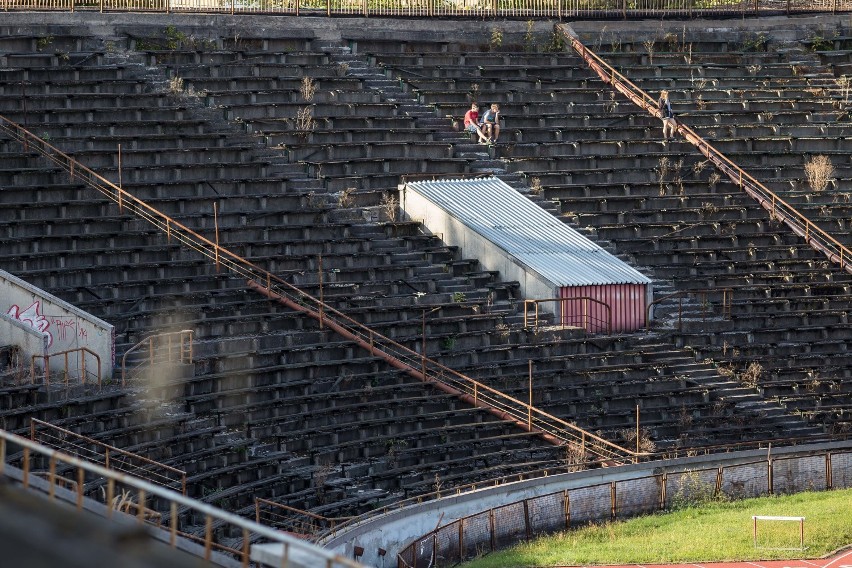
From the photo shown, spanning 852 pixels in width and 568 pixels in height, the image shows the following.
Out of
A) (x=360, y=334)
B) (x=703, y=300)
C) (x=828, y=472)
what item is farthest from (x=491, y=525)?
(x=703, y=300)

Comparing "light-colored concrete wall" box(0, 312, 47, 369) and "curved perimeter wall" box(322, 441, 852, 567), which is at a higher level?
"light-colored concrete wall" box(0, 312, 47, 369)

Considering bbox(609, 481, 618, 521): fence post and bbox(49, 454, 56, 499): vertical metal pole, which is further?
bbox(609, 481, 618, 521): fence post

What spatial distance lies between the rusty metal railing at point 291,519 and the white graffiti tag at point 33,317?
4.19 metres

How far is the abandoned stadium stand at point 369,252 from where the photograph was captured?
24.1 m

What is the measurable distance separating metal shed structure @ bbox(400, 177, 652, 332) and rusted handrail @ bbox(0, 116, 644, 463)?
2.70 metres

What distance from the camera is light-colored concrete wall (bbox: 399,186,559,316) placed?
96.0 ft

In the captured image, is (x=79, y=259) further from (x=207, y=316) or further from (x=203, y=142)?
(x=203, y=142)

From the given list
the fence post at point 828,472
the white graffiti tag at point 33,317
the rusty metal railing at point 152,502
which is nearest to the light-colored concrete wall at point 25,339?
the white graffiti tag at point 33,317

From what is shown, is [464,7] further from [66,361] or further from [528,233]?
[66,361]

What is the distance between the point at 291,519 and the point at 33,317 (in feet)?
16.8

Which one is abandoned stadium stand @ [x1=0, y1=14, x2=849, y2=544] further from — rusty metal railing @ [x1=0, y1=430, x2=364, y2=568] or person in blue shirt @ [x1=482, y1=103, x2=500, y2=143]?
rusty metal railing @ [x1=0, y1=430, x2=364, y2=568]

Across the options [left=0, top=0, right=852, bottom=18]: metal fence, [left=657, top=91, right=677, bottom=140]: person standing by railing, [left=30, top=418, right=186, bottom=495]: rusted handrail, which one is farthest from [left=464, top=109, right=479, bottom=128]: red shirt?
[left=30, top=418, right=186, bottom=495]: rusted handrail

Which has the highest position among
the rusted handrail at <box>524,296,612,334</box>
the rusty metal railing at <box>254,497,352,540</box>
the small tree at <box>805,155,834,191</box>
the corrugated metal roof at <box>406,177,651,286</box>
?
the small tree at <box>805,155,834,191</box>

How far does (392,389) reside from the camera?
84.2ft
